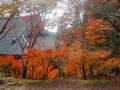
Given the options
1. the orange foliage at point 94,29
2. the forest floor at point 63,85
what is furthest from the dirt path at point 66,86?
the orange foliage at point 94,29

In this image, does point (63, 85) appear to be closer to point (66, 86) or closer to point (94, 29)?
point (66, 86)

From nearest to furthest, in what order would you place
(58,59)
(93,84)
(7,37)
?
(93,84) < (58,59) < (7,37)

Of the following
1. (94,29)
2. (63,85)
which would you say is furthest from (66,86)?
(94,29)

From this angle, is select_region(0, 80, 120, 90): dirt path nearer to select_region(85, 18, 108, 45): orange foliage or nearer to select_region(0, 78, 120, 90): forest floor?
select_region(0, 78, 120, 90): forest floor

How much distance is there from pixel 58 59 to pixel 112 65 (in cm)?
468

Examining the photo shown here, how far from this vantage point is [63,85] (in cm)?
1688

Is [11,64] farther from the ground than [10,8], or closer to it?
closer to it

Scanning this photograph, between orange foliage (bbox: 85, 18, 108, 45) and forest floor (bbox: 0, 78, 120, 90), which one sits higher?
orange foliage (bbox: 85, 18, 108, 45)

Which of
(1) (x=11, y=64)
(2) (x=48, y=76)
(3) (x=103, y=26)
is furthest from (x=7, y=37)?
(3) (x=103, y=26)

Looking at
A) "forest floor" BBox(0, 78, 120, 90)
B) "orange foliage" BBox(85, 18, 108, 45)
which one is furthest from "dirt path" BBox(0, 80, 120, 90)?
"orange foliage" BBox(85, 18, 108, 45)

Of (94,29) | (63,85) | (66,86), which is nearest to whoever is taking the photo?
(66,86)

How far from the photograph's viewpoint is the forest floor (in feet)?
52.6

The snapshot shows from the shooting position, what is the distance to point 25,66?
72.8 feet

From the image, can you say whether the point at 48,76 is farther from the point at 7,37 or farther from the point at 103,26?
the point at 7,37
